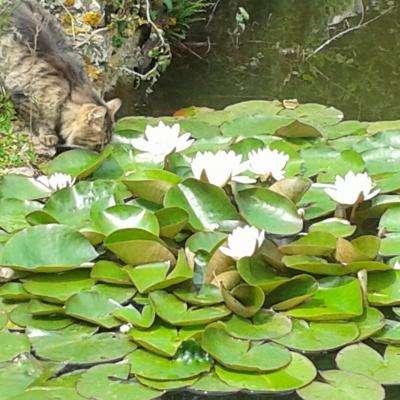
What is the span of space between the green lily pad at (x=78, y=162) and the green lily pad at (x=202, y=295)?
2.95 feet

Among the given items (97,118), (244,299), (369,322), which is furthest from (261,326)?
(97,118)

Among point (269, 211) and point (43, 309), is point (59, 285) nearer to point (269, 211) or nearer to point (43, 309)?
point (43, 309)

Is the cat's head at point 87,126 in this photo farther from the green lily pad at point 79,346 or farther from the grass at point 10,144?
the green lily pad at point 79,346

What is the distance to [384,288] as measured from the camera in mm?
3078

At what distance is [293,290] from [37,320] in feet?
2.72

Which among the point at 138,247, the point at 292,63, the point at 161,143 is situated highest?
the point at 161,143

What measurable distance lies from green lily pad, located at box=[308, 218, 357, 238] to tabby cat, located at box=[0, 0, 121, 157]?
4.03 ft

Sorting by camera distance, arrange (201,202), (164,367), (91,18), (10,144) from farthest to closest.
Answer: (91,18) < (10,144) < (201,202) < (164,367)

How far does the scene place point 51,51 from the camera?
4254mm

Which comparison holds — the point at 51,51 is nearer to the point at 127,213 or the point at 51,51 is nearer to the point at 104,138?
the point at 104,138

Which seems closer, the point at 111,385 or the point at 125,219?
the point at 111,385

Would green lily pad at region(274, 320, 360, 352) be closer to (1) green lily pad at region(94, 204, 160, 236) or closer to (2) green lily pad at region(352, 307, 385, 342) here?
(2) green lily pad at region(352, 307, 385, 342)

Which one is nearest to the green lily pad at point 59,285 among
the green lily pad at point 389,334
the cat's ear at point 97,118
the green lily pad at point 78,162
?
the green lily pad at point 78,162

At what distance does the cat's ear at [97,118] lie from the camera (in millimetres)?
4059
